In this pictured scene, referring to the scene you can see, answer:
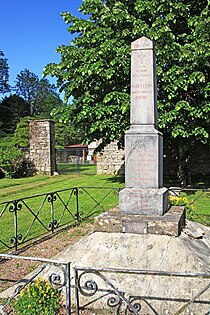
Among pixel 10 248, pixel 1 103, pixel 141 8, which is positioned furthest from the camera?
pixel 1 103

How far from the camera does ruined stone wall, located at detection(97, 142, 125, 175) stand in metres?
19.6

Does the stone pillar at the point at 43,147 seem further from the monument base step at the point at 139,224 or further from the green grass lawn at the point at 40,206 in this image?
the monument base step at the point at 139,224

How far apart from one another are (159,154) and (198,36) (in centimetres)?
646

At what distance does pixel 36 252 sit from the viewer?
6238mm

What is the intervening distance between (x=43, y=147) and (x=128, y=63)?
32.4 ft

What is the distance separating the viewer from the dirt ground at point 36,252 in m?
5.11

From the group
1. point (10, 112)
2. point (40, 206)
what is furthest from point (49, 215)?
point (10, 112)

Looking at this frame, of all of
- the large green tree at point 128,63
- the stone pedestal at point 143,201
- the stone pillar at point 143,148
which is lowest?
the stone pedestal at point 143,201

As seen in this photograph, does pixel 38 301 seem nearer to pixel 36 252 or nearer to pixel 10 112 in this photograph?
pixel 36 252

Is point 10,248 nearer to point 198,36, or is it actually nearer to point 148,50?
point 148,50

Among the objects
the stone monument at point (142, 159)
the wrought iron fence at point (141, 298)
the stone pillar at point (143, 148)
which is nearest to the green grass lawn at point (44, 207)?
the stone monument at point (142, 159)

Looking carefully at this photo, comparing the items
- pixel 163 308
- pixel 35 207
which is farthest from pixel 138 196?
pixel 35 207

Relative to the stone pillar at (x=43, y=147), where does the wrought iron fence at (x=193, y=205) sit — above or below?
below

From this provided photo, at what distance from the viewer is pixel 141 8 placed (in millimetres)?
11391
